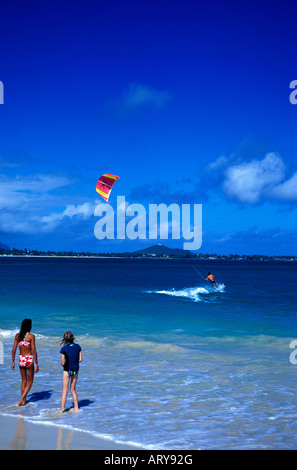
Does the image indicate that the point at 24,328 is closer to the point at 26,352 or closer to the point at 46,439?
the point at 26,352

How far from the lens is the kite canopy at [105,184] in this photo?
22.8 m

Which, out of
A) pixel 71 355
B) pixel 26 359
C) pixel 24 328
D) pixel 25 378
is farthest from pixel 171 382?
pixel 24 328

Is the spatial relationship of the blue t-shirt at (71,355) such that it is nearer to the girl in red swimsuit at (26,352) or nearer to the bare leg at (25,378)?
the girl in red swimsuit at (26,352)

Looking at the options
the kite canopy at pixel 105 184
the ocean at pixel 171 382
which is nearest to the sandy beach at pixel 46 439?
the ocean at pixel 171 382

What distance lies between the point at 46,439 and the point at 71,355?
1778 millimetres

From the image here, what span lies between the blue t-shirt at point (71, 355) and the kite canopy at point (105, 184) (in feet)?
45.8

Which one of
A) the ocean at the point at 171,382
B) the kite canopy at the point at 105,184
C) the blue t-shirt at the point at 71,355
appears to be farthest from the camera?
the kite canopy at the point at 105,184

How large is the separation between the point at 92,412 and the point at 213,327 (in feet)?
47.8

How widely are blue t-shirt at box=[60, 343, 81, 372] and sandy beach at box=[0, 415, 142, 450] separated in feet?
3.89

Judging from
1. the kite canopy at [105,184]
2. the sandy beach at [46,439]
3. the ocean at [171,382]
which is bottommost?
the sandy beach at [46,439]

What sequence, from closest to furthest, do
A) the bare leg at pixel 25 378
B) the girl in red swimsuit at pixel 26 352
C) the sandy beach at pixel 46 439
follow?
the sandy beach at pixel 46 439
the girl in red swimsuit at pixel 26 352
the bare leg at pixel 25 378

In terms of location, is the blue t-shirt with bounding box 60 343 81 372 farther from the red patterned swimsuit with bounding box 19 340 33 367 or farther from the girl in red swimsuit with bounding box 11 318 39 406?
the red patterned swimsuit with bounding box 19 340 33 367

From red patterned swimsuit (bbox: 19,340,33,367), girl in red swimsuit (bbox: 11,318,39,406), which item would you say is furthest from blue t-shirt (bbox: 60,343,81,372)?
red patterned swimsuit (bbox: 19,340,33,367)

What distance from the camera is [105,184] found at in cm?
2300
